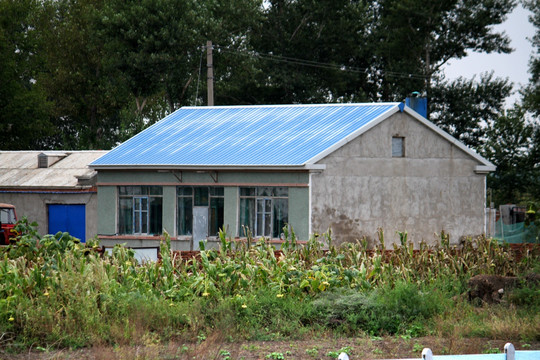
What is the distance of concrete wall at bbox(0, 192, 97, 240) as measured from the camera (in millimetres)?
36688

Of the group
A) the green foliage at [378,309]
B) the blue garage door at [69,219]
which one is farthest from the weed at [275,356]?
the blue garage door at [69,219]

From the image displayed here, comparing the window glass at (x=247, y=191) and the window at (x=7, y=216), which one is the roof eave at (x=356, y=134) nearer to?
the window glass at (x=247, y=191)

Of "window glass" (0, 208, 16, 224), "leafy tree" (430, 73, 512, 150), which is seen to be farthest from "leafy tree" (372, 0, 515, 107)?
"window glass" (0, 208, 16, 224)

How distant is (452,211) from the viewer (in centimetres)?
3284

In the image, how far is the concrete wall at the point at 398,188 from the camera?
30.1m

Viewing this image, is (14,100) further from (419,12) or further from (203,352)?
(203,352)

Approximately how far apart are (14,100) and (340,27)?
2074 centimetres

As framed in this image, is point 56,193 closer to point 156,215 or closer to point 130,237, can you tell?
point 130,237

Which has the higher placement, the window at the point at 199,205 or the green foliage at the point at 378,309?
the window at the point at 199,205

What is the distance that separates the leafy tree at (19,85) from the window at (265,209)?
98.9 ft

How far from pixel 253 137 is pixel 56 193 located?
926cm

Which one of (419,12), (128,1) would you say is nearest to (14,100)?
(128,1)

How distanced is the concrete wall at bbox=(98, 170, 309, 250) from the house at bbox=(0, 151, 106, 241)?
2.71m

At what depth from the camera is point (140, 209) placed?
33344 mm
